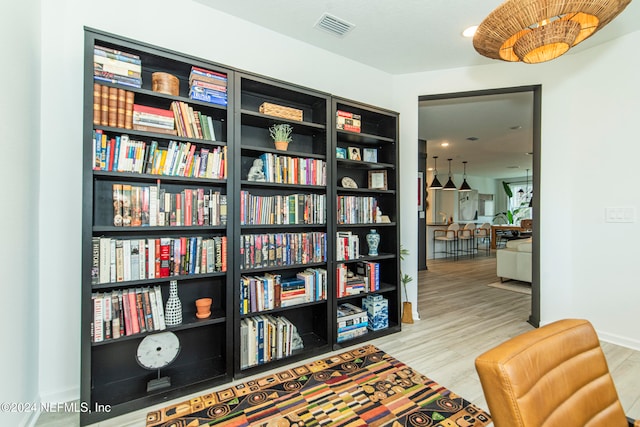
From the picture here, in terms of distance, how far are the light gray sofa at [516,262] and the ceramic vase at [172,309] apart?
16.4 ft

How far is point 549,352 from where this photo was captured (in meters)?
0.74

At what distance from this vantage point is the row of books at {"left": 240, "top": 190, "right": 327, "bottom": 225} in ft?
6.83

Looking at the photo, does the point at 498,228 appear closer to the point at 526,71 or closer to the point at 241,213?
the point at 526,71

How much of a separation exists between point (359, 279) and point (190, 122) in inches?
76.4

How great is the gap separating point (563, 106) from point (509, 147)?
13.8 feet

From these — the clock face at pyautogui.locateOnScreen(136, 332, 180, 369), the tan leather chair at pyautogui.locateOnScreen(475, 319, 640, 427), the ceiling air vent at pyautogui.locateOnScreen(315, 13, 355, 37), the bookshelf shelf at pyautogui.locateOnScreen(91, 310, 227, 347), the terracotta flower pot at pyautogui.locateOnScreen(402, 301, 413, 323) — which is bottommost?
the terracotta flower pot at pyautogui.locateOnScreen(402, 301, 413, 323)

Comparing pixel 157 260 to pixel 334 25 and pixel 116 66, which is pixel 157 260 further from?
pixel 334 25

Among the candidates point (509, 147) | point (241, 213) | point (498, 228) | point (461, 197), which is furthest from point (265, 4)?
point (461, 197)

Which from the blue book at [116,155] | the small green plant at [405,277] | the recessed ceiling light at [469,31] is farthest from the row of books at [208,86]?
the small green plant at [405,277]

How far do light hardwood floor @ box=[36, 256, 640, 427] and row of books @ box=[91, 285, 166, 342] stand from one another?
0.50 meters

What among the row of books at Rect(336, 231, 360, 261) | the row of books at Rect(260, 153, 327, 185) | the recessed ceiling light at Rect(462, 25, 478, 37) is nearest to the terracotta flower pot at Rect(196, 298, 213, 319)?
the row of books at Rect(260, 153, 327, 185)

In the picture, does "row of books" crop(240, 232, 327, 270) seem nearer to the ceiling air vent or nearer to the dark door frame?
the ceiling air vent

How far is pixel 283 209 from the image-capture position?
225cm

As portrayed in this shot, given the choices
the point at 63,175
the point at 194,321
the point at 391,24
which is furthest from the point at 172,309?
the point at 391,24
